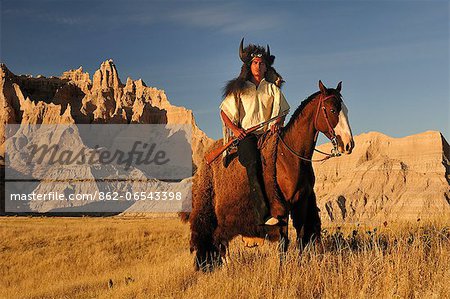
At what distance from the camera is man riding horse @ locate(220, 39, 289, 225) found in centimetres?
791

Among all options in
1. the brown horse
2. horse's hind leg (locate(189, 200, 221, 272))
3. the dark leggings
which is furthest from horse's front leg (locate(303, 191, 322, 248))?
horse's hind leg (locate(189, 200, 221, 272))

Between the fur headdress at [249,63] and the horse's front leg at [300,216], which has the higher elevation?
the fur headdress at [249,63]

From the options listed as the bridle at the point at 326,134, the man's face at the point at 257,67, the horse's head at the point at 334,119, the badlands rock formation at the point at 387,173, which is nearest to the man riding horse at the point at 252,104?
the man's face at the point at 257,67

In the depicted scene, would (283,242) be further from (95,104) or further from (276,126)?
(95,104)

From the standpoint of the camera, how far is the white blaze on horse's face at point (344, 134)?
7.29 m

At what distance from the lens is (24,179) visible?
105500 mm

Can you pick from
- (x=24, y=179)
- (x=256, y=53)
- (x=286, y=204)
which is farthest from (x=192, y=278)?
(x=24, y=179)

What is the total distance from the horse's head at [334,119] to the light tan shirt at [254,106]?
1014mm

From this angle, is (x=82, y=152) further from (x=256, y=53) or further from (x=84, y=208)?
(x=256, y=53)

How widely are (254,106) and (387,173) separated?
50140 millimetres

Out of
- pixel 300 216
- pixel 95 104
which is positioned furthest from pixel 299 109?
pixel 95 104

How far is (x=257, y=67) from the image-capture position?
878 cm

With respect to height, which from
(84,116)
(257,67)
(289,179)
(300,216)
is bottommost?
(300,216)

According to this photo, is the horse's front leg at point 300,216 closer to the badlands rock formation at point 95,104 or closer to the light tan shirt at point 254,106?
the light tan shirt at point 254,106
